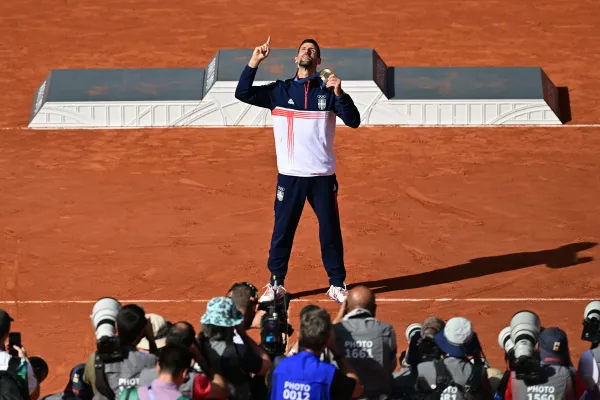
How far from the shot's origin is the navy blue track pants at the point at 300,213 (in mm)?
13945

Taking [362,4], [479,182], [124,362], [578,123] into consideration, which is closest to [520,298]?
[479,182]

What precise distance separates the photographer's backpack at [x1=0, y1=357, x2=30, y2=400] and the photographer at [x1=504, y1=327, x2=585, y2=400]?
11.4 ft

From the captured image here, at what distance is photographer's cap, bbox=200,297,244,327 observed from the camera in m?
9.66

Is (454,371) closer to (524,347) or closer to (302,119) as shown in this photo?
(524,347)

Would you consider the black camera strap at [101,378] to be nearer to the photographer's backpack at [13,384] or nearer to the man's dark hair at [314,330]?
the photographer's backpack at [13,384]

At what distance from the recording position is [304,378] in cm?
920

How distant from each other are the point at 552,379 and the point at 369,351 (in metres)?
1.33

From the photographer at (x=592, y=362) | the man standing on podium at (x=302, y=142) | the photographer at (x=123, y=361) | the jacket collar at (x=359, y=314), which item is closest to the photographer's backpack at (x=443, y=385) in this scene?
the jacket collar at (x=359, y=314)

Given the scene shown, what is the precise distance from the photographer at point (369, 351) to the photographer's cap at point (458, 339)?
1.35 ft

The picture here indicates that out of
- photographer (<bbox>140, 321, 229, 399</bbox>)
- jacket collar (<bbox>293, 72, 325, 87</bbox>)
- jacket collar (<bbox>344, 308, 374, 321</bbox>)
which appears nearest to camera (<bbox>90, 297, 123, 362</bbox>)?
photographer (<bbox>140, 321, 229, 399</bbox>)

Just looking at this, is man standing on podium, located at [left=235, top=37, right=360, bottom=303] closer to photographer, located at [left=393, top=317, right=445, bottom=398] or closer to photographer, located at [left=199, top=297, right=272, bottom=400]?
photographer, located at [left=393, top=317, right=445, bottom=398]

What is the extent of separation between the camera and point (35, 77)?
2462cm

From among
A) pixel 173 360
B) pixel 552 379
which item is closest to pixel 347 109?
pixel 552 379

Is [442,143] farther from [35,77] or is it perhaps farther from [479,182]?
[35,77]
